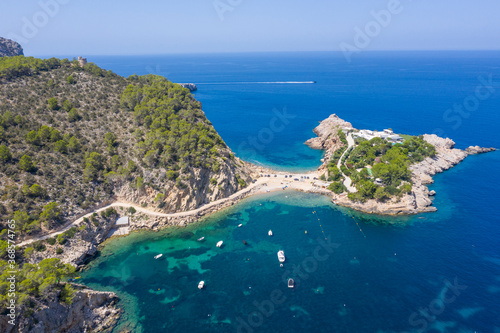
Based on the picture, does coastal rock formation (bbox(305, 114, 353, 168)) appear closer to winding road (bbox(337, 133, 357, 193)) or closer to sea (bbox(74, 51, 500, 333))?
winding road (bbox(337, 133, 357, 193))

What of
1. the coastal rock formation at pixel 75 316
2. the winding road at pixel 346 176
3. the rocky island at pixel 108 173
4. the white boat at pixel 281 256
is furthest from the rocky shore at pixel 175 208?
the white boat at pixel 281 256

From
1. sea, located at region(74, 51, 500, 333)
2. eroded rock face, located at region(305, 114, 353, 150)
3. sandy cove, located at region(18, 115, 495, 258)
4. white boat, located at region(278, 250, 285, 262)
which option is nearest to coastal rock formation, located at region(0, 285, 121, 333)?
sea, located at region(74, 51, 500, 333)

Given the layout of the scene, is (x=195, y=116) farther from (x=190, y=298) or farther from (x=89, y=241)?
(x=190, y=298)

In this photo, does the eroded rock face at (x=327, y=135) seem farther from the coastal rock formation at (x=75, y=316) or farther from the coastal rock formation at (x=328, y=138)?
the coastal rock formation at (x=75, y=316)

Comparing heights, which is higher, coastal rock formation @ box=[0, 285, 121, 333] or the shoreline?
the shoreline

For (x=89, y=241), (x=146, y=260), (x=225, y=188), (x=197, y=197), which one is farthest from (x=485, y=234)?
(x=89, y=241)

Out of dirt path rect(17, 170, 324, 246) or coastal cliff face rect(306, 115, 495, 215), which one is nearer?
dirt path rect(17, 170, 324, 246)
